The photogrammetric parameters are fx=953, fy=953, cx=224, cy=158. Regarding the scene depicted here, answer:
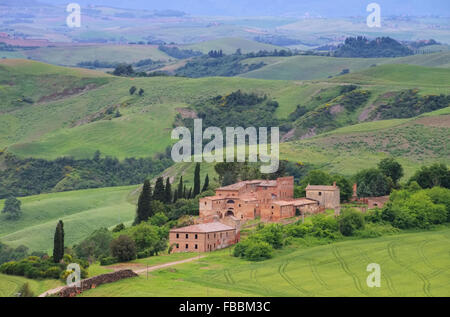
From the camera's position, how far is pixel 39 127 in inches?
7426

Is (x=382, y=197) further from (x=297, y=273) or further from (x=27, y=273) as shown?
(x=27, y=273)

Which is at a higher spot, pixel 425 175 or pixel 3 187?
pixel 425 175

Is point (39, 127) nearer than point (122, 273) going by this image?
No

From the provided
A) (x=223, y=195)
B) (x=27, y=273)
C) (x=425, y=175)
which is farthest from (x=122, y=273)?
(x=425, y=175)

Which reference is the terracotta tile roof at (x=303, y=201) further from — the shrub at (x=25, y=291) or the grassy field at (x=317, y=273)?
the shrub at (x=25, y=291)

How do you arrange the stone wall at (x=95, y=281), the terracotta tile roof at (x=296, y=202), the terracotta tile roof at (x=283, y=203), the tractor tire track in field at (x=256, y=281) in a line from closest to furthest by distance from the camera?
1. the stone wall at (x=95, y=281)
2. the tractor tire track in field at (x=256, y=281)
3. the terracotta tile roof at (x=283, y=203)
4. the terracotta tile roof at (x=296, y=202)

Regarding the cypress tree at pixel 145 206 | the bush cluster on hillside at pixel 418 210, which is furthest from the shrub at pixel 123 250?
the bush cluster on hillside at pixel 418 210

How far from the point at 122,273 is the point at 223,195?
84.9 ft

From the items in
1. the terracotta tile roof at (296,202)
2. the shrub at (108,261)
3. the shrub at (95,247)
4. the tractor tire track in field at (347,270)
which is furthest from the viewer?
the terracotta tile roof at (296,202)

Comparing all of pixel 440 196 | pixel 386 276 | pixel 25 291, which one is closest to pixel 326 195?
pixel 440 196

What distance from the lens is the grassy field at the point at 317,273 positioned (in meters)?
59.1

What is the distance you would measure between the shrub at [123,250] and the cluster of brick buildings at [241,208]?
497 cm

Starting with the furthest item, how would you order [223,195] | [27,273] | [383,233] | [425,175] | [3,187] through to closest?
[3,187], [425,175], [223,195], [383,233], [27,273]
